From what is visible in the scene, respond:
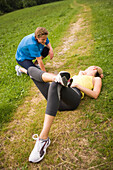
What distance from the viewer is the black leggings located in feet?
7.90

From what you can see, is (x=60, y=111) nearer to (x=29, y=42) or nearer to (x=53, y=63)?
(x=29, y=42)

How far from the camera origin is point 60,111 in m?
3.31

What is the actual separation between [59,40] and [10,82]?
490 cm

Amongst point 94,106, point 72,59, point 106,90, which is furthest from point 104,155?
point 72,59

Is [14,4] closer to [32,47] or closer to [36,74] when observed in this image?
[32,47]

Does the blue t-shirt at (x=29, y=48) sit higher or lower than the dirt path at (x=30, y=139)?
higher

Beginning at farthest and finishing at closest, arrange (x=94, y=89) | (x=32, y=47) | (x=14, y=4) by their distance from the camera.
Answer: (x=14, y=4) → (x=32, y=47) → (x=94, y=89)

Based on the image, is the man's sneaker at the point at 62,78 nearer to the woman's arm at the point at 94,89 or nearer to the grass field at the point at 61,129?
the woman's arm at the point at 94,89

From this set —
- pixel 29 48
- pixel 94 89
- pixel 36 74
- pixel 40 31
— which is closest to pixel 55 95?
pixel 36 74

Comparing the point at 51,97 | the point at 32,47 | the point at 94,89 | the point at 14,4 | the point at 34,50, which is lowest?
the point at 94,89

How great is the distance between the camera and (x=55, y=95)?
2420 millimetres

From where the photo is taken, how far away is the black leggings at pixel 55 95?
2.41m

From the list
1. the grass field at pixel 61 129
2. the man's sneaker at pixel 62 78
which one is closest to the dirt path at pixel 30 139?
the grass field at pixel 61 129

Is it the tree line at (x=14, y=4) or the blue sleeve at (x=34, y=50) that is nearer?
the blue sleeve at (x=34, y=50)
